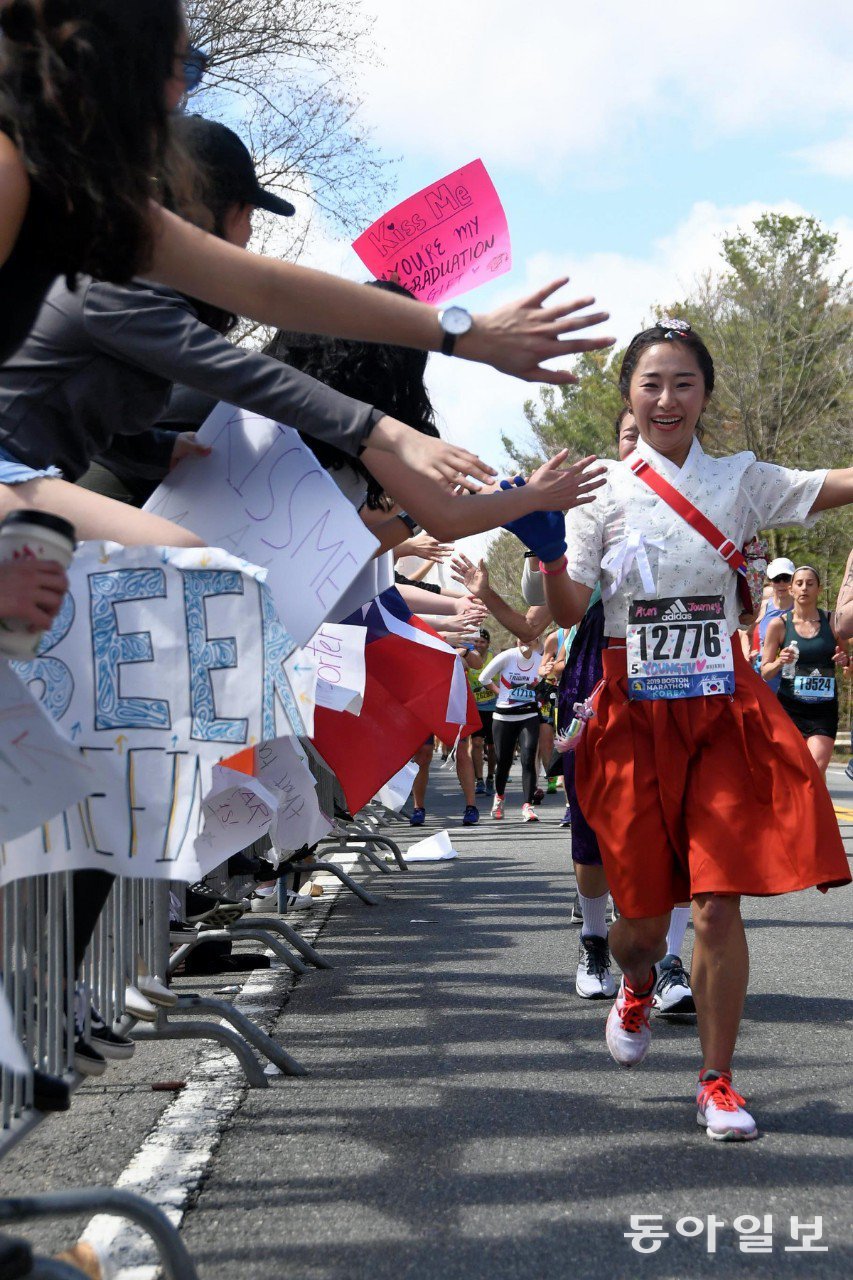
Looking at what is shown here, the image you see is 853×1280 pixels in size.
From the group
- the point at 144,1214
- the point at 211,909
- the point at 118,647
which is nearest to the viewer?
the point at 144,1214

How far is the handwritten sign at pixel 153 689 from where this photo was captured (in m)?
2.47

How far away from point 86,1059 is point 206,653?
36.9 inches

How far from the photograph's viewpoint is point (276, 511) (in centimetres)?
365

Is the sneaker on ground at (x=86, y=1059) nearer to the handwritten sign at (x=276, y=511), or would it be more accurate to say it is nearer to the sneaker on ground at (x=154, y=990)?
the sneaker on ground at (x=154, y=990)

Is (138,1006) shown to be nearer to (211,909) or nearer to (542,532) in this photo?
(542,532)

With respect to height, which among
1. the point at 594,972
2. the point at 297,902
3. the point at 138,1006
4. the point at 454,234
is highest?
the point at 454,234

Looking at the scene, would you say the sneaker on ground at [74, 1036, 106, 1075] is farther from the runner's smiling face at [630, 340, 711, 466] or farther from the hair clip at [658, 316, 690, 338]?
the hair clip at [658, 316, 690, 338]

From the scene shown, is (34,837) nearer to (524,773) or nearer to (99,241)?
(99,241)

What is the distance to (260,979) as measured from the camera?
593 cm

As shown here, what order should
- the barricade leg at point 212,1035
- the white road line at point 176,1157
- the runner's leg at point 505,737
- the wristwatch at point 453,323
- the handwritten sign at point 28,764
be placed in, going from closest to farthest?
the handwritten sign at point 28,764 < the wristwatch at point 453,323 < the white road line at point 176,1157 < the barricade leg at point 212,1035 < the runner's leg at point 505,737

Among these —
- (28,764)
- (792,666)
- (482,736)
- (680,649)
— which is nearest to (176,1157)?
(28,764)

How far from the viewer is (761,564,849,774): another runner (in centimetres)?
1214

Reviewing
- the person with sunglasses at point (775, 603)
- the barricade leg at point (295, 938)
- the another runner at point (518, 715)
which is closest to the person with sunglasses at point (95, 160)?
the barricade leg at point (295, 938)

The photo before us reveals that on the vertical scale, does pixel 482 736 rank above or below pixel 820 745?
below
